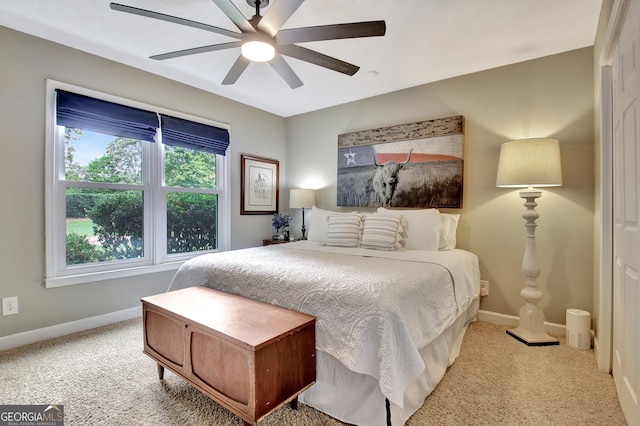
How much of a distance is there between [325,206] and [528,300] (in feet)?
8.18

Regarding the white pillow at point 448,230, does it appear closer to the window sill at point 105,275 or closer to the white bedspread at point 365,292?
the white bedspread at point 365,292

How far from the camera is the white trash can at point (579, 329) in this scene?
2.37 metres

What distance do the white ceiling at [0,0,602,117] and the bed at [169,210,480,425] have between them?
5.78 ft

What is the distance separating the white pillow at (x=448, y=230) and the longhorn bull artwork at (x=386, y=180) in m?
0.69

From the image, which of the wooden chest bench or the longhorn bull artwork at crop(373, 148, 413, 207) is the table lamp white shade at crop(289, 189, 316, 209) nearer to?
the longhorn bull artwork at crop(373, 148, 413, 207)

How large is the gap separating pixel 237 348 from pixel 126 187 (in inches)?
95.0

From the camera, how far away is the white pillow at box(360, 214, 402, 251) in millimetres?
2805

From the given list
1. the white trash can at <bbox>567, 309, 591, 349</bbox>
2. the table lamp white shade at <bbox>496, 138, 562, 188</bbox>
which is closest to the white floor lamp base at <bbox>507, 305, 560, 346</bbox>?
the white trash can at <bbox>567, 309, 591, 349</bbox>

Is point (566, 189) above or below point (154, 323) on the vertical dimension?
above

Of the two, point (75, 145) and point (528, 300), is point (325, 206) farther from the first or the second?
point (75, 145)

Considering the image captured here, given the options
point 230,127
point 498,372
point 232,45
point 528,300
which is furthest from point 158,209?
point 528,300

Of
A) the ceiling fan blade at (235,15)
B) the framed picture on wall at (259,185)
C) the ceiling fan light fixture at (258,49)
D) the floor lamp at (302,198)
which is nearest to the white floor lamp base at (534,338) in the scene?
the floor lamp at (302,198)

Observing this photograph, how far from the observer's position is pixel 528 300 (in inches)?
103

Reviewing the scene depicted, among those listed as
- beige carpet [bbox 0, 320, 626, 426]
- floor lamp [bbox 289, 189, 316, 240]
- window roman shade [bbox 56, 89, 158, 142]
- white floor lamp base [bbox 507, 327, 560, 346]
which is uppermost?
window roman shade [bbox 56, 89, 158, 142]
